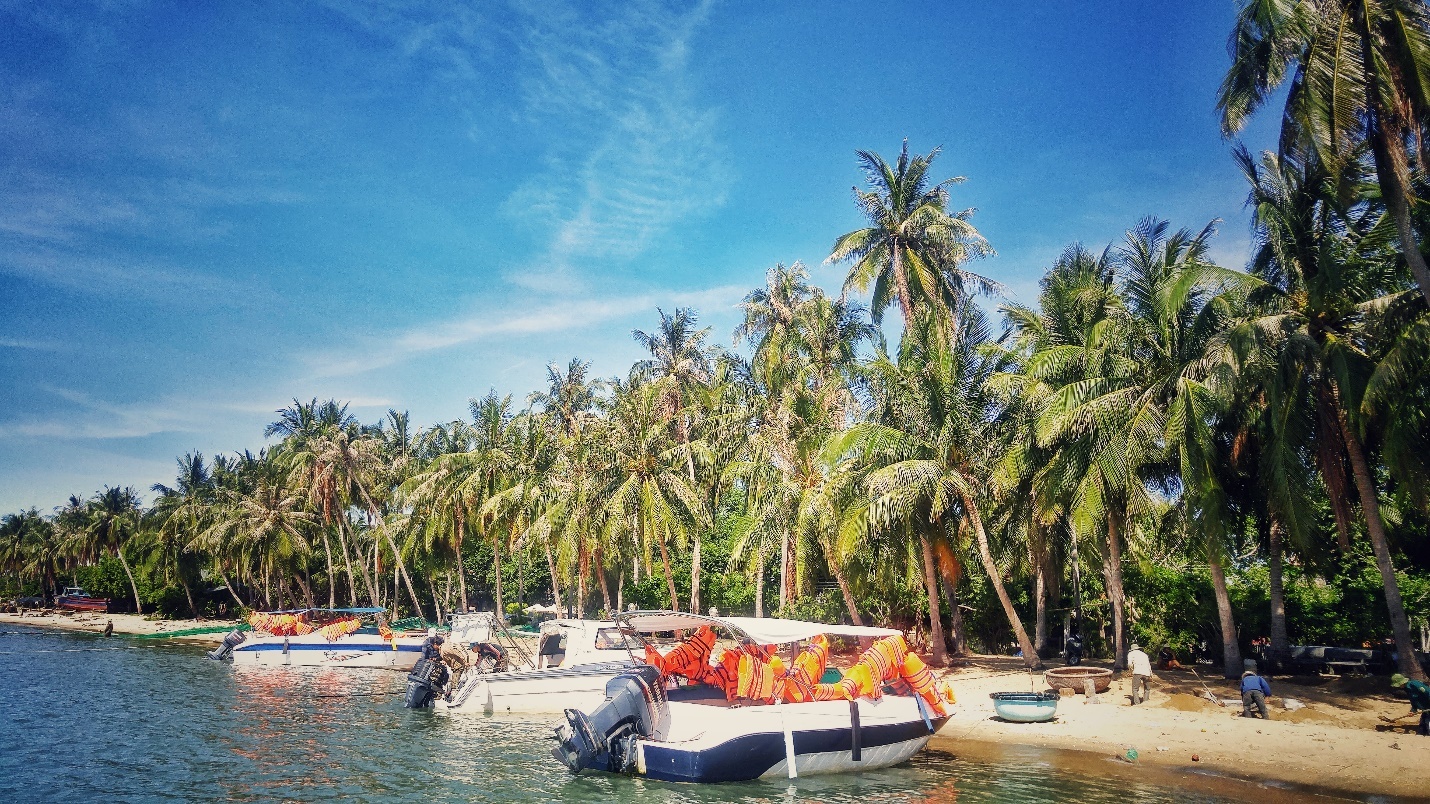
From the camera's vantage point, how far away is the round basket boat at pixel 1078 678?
22.1 m

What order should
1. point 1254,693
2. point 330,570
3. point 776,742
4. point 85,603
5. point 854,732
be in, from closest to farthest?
point 776,742 < point 854,732 < point 1254,693 < point 330,570 < point 85,603

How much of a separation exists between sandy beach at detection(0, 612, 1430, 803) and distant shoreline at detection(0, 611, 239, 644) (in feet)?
181

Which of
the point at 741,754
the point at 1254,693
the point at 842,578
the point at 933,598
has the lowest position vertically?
the point at 741,754

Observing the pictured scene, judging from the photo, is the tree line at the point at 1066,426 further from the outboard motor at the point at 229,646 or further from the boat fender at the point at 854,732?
the outboard motor at the point at 229,646

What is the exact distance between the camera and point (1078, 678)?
72.9 feet

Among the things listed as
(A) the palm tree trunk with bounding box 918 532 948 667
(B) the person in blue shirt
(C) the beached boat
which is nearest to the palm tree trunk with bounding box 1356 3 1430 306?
(B) the person in blue shirt

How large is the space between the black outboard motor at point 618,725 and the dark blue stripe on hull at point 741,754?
1.32ft

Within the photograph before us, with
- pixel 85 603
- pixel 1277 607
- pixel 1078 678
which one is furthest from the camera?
pixel 85 603

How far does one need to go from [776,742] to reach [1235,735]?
32.1 feet

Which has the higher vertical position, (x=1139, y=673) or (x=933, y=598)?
(x=933, y=598)

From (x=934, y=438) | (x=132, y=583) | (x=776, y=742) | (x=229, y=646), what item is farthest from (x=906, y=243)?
(x=132, y=583)

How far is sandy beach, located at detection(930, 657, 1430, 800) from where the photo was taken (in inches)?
594

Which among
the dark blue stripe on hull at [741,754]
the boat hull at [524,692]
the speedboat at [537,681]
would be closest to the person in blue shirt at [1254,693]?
the dark blue stripe on hull at [741,754]

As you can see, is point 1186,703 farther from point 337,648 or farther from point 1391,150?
point 337,648
